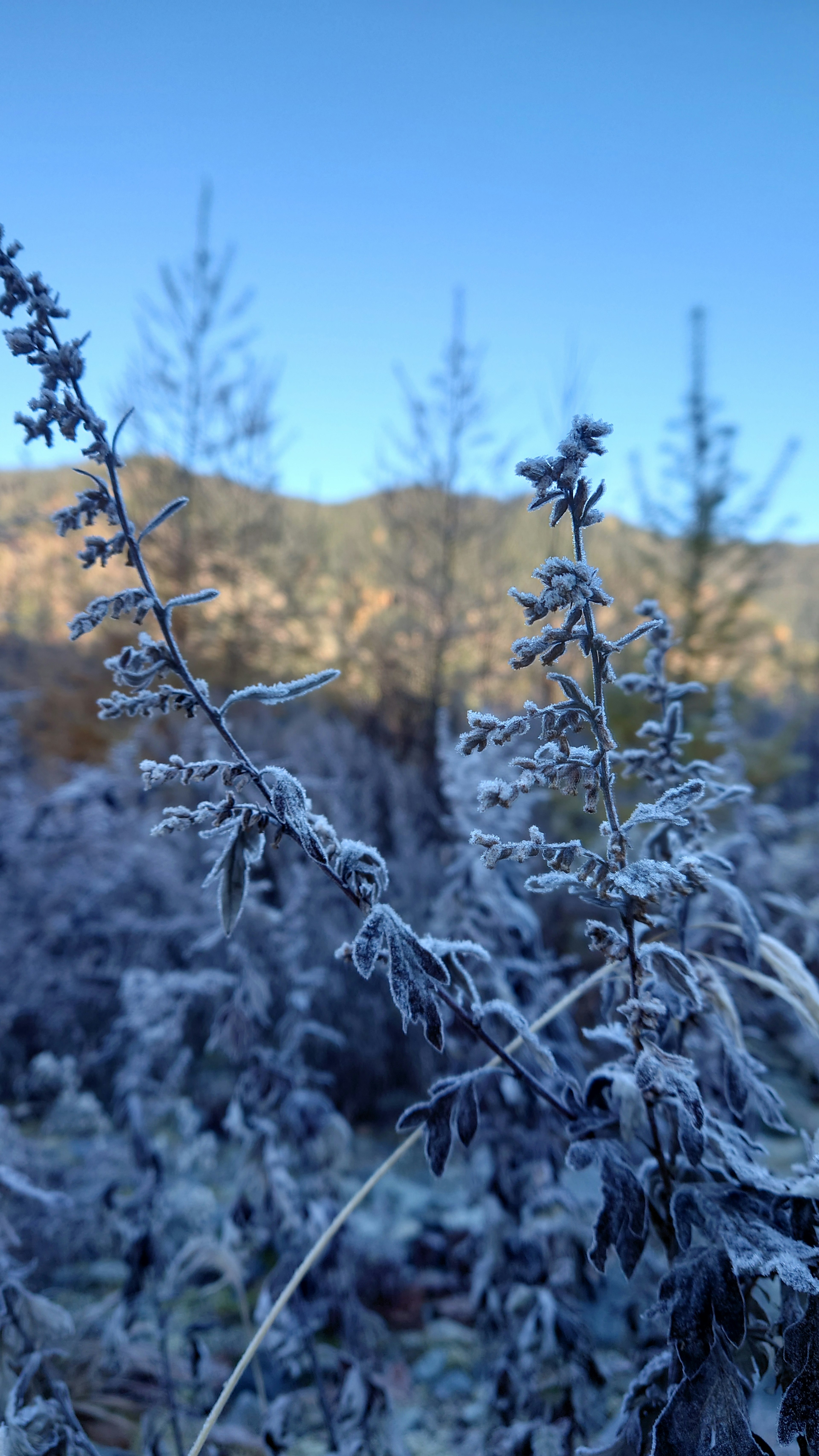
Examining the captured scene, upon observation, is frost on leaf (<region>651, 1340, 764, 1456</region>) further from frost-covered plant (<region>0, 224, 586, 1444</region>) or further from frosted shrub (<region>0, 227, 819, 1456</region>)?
frost-covered plant (<region>0, 224, 586, 1444</region>)

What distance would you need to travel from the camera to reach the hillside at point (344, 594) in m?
7.21

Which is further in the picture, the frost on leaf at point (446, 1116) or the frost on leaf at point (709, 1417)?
the frost on leaf at point (446, 1116)

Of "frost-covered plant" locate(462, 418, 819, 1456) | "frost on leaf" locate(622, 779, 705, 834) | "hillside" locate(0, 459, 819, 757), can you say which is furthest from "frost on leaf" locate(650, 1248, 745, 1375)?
"hillside" locate(0, 459, 819, 757)

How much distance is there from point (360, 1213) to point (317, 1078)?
825 mm

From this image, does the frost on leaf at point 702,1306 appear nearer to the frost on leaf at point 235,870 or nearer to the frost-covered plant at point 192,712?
the frost-covered plant at point 192,712

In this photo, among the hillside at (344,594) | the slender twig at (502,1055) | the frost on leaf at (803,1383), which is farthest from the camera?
the hillside at (344,594)

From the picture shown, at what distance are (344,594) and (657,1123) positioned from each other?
845 cm

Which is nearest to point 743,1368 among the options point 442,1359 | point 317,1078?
point 317,1078

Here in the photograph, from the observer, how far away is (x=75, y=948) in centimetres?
266

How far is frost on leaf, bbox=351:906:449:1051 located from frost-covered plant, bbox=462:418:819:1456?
0.11 m

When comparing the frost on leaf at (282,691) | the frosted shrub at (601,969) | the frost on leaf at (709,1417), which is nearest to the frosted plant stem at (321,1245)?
the frosted shrub at (601,969)

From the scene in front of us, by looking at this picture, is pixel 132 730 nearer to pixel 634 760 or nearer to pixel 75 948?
pixel 75 948

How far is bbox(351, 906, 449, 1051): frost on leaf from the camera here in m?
0.54

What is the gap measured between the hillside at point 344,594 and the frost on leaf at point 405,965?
5020 mm
